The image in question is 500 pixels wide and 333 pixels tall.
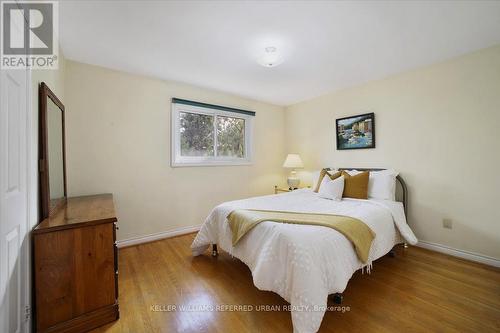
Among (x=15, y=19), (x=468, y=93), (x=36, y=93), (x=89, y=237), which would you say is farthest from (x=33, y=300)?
(x=468, y=93)

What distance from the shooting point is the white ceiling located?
169 centimetres

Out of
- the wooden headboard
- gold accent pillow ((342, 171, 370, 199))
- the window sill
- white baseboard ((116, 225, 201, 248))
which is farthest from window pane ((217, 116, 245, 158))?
the wooden headboard

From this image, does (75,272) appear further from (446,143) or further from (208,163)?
(446,143)

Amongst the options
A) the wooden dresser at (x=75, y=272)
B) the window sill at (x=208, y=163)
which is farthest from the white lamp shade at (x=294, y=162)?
the wooden dresser at (x=75, y=272)

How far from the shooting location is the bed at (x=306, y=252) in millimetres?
1375

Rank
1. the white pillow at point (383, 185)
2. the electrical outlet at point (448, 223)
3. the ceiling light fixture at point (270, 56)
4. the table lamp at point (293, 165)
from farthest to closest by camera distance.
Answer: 1. the table lamp at point (293, 165)
2. the white pillow at point (383, 185)
3. the electrical outlet at point (448, 223)
4. the ceiling light fixture at point (270, 56)

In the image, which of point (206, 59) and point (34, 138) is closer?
point (34, 138)

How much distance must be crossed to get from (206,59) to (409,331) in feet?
10.1

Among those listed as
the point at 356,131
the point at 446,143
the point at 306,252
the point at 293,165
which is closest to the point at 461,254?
the point at 446,143

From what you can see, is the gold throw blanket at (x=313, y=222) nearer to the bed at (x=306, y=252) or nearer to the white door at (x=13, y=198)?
the bed at (x=306, y=252)

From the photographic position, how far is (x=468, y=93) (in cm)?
242

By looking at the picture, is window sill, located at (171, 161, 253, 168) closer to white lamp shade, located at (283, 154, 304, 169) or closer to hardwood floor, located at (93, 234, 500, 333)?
white lamp shade, located at (283, 154, 304, 169)

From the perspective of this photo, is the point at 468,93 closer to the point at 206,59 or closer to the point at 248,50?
the point at 248,50

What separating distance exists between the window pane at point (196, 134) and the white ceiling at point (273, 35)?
0.71 m
